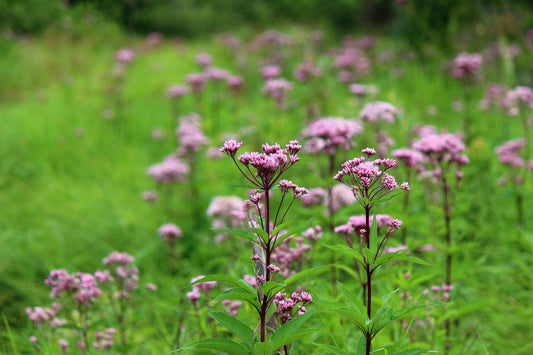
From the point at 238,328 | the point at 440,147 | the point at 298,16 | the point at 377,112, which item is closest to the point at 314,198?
the point at 377,112

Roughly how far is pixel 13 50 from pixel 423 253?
30.9 ft

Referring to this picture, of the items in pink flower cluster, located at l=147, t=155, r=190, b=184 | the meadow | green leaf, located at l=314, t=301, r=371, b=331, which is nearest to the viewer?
green leaf, located at l=314, t=301, r=371, b=331

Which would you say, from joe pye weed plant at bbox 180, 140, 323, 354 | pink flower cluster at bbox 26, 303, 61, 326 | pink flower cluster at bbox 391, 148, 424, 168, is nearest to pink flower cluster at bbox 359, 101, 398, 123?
pink flower cluster at bbox 391, 148, 424, 168

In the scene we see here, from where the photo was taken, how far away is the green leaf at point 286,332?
1.30 meters

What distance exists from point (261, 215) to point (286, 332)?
356mm

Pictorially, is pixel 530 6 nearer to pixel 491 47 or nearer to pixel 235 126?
pixel 491 47

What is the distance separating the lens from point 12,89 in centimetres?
850

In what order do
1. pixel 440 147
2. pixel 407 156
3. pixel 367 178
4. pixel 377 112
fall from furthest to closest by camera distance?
pixel 377 112, pixel 407 156, pixel 440 147, pixel 367 178

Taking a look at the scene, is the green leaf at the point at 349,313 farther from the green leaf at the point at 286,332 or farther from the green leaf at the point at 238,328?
the green leaf at the point at 238,328

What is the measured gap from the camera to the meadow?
189cm

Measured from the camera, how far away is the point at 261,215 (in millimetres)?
1436

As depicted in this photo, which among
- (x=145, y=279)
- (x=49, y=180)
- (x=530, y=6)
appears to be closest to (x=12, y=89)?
(x=49, y=180)

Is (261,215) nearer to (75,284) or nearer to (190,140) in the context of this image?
(75,284)

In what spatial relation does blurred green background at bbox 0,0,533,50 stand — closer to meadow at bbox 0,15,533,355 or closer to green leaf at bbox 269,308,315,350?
meadow at bbox 0,15,533,355
